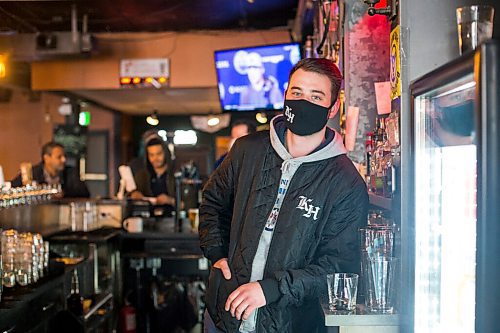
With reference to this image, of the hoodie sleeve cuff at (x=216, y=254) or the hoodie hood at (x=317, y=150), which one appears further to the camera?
the hoodie sleeve cuff at (x=216, y=254)

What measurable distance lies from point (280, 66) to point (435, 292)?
17.2 ft

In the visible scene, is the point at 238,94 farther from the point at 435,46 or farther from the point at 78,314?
the point at 435,46

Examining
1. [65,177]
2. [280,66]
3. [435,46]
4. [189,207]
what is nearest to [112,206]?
[189,207]

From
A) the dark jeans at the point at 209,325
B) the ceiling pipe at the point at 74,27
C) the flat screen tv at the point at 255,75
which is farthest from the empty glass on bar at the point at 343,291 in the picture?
the ceiling pipe at the point at 74,27

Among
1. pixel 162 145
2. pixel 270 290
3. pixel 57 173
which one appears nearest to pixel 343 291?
pixel 270 290

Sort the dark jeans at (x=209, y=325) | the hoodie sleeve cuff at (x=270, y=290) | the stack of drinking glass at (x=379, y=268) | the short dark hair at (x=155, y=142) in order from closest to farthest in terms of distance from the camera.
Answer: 1. the stack of drinking glass at (x=379, y=268)
2. the hoodie sleeve cuff at (x=270, y=290)
3. the dark jeans at (x=209, y=325)
4. the short dark hair at (x=155, y=142)

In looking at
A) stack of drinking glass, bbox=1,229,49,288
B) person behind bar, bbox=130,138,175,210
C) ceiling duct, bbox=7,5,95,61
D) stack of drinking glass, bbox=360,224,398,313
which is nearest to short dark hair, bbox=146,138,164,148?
person behind bar, bbox=130,138,175,210

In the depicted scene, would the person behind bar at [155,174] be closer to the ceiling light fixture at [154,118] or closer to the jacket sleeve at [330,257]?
the ceiling light fixture at [154,118]

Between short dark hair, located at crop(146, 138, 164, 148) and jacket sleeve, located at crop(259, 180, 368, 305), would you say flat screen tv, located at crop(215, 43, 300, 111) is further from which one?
jacket sleeve, located at crop(259, 180, 368, 305)

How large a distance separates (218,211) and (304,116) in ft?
1.77

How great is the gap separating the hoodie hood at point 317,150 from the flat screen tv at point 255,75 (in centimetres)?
429

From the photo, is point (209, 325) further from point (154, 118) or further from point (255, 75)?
point (154, 118)

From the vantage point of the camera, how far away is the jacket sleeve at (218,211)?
283cm

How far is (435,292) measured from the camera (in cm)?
203
